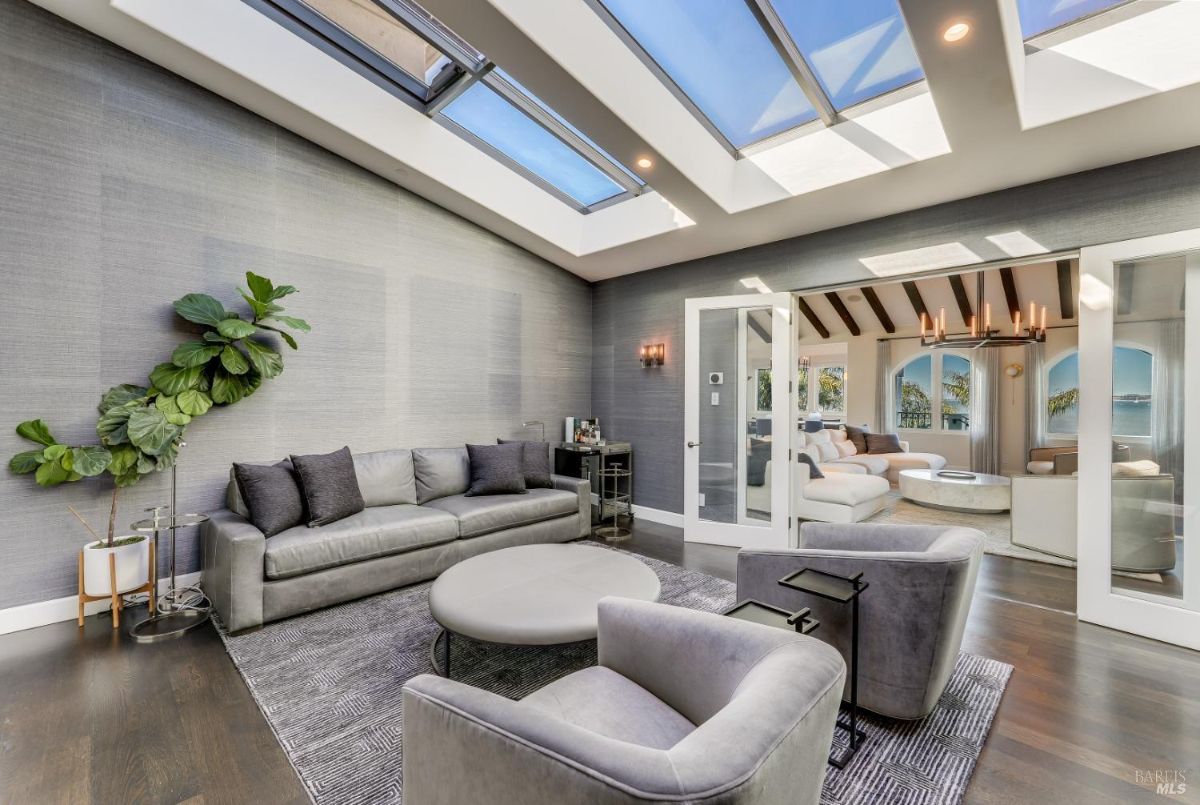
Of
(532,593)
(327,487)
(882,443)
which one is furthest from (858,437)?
(327,487)

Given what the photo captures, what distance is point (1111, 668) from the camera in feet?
8.36

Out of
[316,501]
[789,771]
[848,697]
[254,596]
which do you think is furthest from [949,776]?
[316,501]

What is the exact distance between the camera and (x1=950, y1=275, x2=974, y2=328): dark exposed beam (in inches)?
287

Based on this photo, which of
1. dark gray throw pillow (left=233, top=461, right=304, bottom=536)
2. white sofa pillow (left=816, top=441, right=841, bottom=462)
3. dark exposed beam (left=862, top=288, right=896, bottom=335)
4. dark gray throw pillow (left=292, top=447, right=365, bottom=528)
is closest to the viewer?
dark gray throw pillow (left=233, top=461, right=304, bottom=536)

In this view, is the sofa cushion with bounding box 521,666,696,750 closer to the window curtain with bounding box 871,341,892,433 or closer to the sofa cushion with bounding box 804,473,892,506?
the sofa cushion with bounding box 804,473,892,506

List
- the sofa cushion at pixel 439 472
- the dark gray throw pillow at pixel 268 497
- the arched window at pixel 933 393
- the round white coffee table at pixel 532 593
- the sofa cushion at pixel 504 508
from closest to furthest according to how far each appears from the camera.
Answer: the round white coffee table at pixel 532 593
the dark gray throw pillow at pixel 268 497
the sofa cushion at pixel 504 508
the sofa cushion at pixel 439 472
the arched window at pixel 933 393

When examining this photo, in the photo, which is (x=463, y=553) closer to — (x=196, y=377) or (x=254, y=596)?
(x=254, y=596)

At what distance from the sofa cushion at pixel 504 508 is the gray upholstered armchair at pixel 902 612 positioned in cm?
239

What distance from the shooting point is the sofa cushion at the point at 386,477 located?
3957 mm

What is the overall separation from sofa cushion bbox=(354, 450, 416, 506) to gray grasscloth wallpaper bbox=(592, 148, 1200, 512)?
8.12 feet

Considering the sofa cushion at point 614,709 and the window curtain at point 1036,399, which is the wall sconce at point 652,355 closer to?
the sofa cushion at point 614,709

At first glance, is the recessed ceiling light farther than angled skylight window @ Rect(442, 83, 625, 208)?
No

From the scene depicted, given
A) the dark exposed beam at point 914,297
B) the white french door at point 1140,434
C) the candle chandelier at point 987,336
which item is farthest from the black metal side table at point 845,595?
the dark exposed beam at point 914,297

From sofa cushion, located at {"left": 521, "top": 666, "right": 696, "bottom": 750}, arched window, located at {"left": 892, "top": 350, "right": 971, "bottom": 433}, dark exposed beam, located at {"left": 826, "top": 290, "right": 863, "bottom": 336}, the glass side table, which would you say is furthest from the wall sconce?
arched window, located at {"left": 892, "top": 350, "right": 971, "bottom": 433}
